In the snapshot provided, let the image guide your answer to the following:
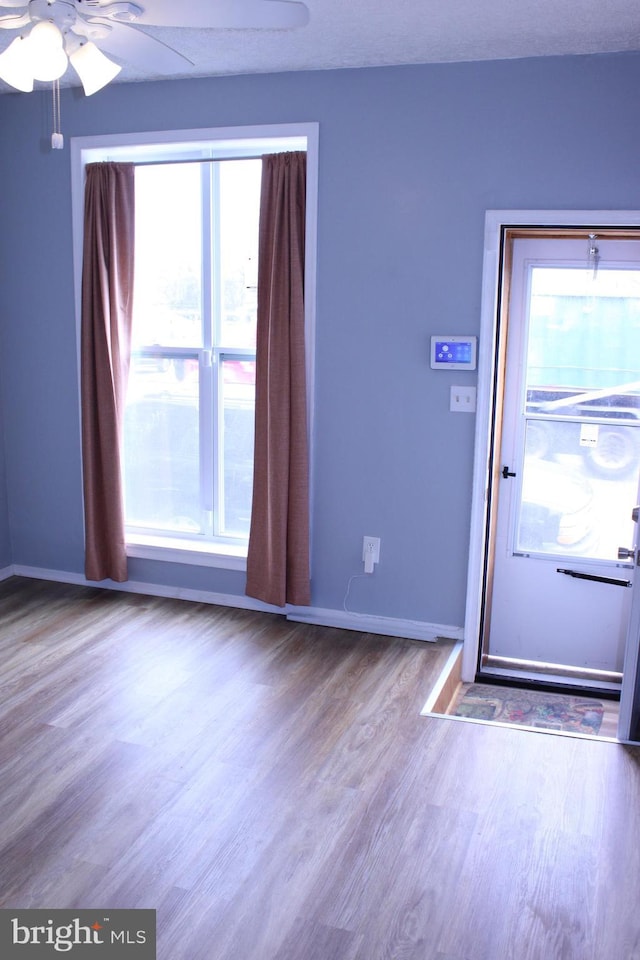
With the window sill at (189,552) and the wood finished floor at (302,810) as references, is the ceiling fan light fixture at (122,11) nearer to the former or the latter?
the wood finished floor at (302,810)

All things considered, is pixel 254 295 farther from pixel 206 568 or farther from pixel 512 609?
pixel 512 609

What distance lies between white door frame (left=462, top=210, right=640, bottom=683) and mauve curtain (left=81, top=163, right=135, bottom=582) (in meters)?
1.81

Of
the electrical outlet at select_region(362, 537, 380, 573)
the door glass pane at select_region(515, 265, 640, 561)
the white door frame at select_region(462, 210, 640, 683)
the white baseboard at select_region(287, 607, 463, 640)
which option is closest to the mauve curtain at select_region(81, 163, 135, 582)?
the white baseboard at select_region(287, 607, 463, 640)

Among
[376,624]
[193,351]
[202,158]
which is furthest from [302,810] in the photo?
[202,158]

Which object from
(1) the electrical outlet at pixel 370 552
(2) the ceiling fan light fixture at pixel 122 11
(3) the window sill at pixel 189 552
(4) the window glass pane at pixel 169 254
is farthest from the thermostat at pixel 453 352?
(2) the ceiling fan light fixture at pixel 122 11

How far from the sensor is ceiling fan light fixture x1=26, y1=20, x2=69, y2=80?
2.02 meters

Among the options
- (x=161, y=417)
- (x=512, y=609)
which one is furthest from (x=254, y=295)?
(x=512, y=609)

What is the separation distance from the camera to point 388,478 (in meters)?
3.90

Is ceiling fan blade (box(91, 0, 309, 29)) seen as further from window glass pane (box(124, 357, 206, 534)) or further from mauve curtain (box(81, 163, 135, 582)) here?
window glass pane (box(124, 357, 206, 534))

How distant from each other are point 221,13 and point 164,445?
102 inches

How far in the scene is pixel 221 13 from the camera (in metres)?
2.09

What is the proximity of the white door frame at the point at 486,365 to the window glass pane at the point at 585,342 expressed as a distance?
0.39 metres

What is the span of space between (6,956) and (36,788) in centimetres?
69

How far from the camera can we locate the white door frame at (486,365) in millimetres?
3420
